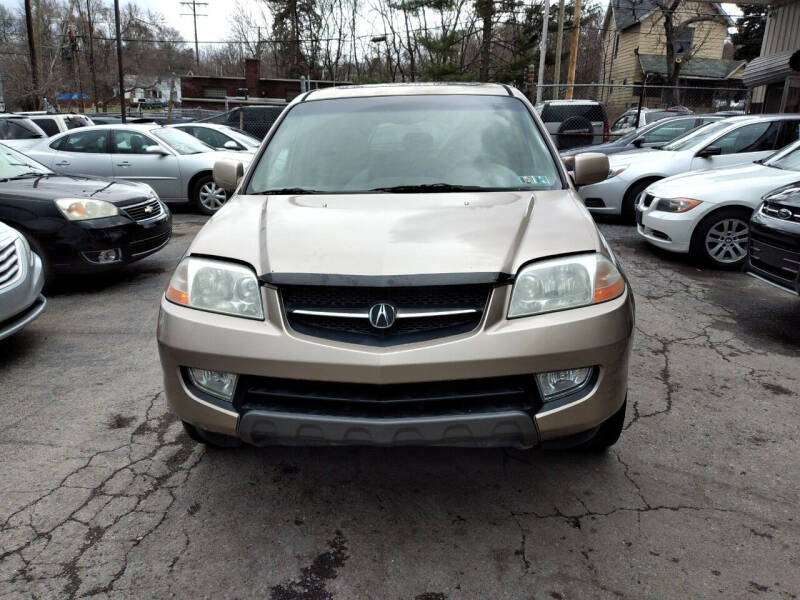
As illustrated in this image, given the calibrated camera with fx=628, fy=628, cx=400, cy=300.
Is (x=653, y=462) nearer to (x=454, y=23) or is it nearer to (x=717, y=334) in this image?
(x=717, y=334)

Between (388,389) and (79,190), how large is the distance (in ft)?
17.4

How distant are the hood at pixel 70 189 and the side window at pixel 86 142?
171 inches

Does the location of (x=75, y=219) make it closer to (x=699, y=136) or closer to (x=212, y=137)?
(x=212, y=137)

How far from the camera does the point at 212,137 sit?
42.3ft

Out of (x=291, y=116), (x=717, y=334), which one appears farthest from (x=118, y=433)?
(x=717, y=334)

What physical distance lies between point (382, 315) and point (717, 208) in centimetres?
592

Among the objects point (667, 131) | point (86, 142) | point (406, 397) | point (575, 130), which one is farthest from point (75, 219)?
point (575, 130)

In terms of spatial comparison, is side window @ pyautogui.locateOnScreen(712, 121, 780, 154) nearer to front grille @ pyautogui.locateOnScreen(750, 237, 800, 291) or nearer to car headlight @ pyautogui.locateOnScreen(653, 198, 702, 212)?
car headlight @ pyautogui.locateOnScreen(653, 198, 702, 212)

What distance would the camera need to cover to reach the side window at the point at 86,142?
1083 centimetres

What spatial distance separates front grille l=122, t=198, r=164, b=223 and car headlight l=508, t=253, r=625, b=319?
5176 mm

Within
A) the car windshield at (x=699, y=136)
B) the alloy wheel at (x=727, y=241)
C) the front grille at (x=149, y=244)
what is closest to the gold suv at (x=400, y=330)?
the front grille at (x=149, y=244)

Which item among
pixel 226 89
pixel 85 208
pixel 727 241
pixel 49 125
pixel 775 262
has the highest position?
pixel 226 89

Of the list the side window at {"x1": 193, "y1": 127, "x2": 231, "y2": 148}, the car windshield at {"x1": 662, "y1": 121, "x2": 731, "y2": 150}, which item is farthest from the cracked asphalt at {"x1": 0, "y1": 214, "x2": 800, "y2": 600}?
the side window at {"x1": 193, "y1": 127, "x2": 231, "y2": 148}

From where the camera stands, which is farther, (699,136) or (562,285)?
(699,136)
